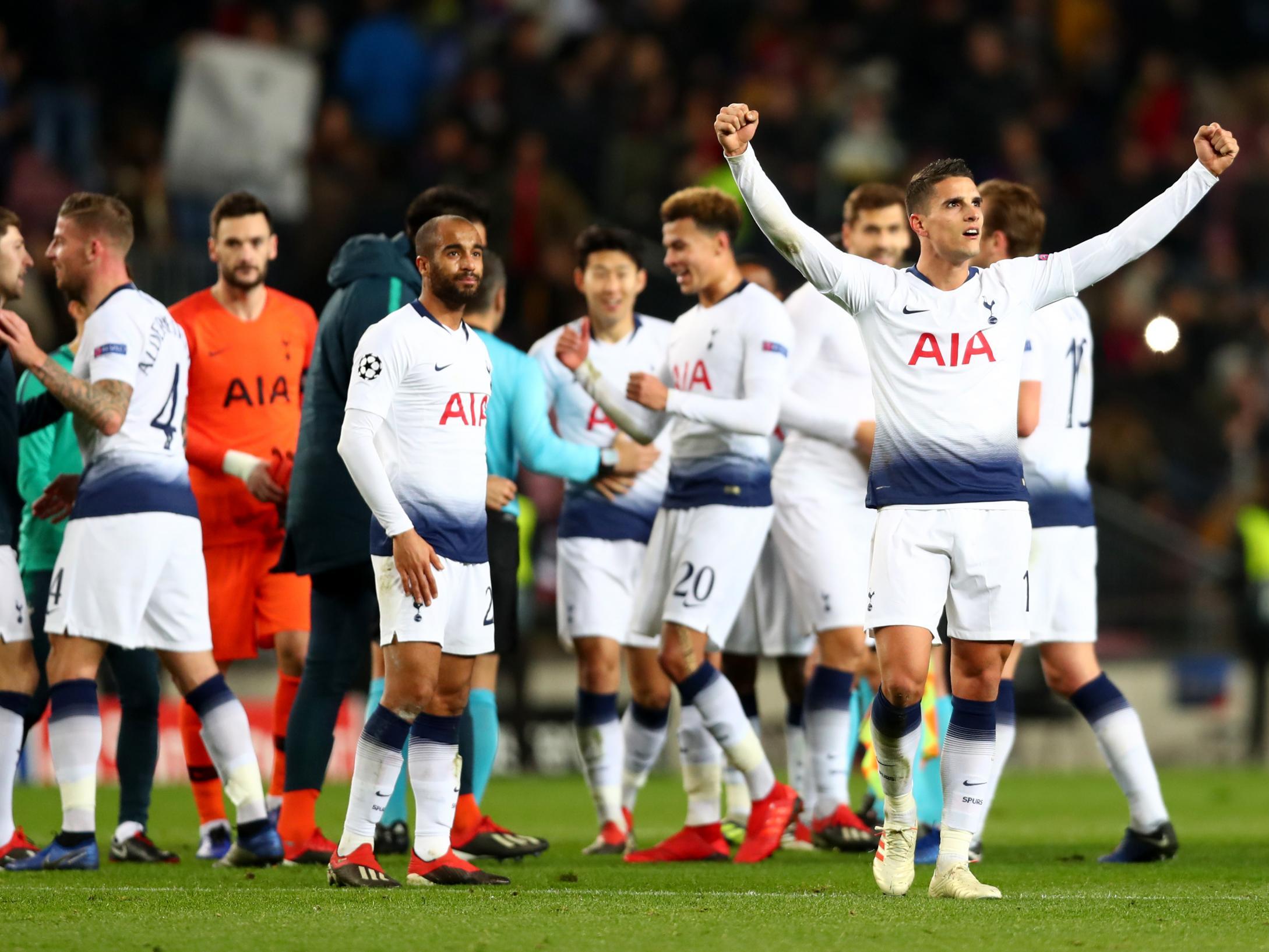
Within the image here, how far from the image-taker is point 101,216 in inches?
298

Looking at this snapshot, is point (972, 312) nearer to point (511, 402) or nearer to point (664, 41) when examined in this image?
point (511, 402)

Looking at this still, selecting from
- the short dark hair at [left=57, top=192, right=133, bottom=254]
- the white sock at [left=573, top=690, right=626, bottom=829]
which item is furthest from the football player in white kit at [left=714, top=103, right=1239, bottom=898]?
→ the short dark hair at [left=57, top=192, right=133, bottom=254]

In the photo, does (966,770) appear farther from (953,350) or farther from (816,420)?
(816,420)

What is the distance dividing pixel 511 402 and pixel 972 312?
2459 mm

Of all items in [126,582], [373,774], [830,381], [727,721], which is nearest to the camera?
[373,774]

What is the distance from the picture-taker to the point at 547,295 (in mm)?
16297

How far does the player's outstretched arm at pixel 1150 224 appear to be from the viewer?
21.3 ft

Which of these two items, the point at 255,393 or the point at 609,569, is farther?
the point at 609,569

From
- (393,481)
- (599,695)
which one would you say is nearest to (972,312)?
(393,481)

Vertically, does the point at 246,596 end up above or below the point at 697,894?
above

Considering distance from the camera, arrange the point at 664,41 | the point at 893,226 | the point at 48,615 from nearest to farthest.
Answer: the point at 48,615 < the point at 893,226 < the point at 664,41

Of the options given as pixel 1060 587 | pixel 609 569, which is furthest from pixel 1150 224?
pixel 609 569

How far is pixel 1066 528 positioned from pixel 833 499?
1.11 meters

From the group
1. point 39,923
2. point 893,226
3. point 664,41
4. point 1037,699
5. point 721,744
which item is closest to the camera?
point 39,923
